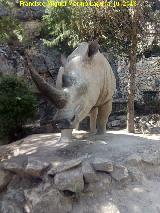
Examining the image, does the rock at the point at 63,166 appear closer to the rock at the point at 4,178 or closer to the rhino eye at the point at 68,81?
the rock at the point at 4,178

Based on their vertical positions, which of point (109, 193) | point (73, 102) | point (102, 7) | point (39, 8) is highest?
point (39, 8)

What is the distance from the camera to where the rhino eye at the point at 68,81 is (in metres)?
5.54

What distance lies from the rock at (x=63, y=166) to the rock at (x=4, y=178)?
2.31 ft

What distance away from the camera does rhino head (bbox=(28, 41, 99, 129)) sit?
5.32m

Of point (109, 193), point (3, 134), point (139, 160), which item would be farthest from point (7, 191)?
point (3, 134)

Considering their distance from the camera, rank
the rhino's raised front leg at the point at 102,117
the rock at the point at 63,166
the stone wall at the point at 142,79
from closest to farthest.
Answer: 1. the rock at the point at 63,166
2. the rhino's raised front leg at the point at 102,117
3. the stone wall at the point at 142,79

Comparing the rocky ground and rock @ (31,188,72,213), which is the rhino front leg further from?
rock @ (31,188,72,213)

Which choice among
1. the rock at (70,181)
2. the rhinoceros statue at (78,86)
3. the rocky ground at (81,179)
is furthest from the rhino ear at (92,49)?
the rock at (70,181)

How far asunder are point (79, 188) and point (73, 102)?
1.25 m

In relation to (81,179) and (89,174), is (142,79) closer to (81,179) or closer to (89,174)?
(89,174)

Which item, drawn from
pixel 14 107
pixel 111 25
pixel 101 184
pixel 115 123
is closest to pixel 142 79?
pixel 115 123

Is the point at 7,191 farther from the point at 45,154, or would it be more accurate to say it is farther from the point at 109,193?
the point at 109,193

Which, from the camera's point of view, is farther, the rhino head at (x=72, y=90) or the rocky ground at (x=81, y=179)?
the rhino head at (x=72, y=90)

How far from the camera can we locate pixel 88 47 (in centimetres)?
598
